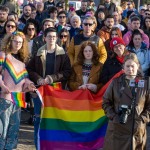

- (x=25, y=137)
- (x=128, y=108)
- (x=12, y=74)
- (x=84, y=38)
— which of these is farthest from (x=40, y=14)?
(x=128, y=108)

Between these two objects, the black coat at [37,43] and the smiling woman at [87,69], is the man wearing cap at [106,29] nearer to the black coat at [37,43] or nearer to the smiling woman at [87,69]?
the black coat at [37,43]

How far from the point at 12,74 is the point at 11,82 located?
0.12m

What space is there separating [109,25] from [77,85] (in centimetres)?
330

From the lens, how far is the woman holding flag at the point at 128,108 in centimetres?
598

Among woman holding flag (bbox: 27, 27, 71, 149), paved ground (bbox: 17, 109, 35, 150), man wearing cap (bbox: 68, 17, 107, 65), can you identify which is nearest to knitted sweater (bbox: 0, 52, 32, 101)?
woman holding flag (bbox: 27, 27, 71, 149)

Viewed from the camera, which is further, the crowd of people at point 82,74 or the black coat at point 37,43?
the black coat at point 37,43

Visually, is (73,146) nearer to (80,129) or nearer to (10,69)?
(80,129)

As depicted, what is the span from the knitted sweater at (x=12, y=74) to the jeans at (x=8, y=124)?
127 millimetres

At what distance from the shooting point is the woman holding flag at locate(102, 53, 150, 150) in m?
5.98

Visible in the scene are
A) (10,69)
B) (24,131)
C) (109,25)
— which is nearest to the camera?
(10,69)

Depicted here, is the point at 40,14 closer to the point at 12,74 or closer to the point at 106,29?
the point at 106,29

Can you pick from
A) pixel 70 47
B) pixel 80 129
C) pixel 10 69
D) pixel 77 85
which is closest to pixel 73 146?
pixel 80 129

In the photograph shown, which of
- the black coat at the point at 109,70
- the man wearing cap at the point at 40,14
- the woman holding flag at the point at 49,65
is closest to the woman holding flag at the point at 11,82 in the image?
the woman holding flag at the point at 49,65

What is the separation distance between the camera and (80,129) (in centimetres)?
761
